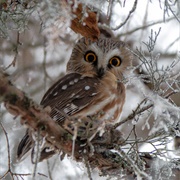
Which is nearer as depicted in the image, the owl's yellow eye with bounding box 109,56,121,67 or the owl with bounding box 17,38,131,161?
the owl with bounding box 17,38,131,161

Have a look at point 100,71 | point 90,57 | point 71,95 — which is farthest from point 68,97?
point 90,57

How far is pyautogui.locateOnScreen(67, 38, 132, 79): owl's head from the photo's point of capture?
2580mm

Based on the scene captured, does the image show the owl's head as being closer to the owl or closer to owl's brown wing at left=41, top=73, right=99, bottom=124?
the owl

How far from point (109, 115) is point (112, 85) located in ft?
0.62

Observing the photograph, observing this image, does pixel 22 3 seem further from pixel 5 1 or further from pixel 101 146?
pixel 101 146

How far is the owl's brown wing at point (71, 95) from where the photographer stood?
224 centimetres

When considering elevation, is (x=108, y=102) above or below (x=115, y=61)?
below

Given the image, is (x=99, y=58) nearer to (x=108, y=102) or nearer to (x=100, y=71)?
(x=100, y=71)

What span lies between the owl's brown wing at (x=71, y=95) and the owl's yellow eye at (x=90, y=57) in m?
0.20

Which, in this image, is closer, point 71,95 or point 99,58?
point 71,95

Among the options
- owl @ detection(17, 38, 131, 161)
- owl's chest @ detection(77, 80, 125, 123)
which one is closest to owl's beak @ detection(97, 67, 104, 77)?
owl @ detection(17, 38, 131, 161)

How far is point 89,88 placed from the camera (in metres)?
2.33

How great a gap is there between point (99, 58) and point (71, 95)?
356mm

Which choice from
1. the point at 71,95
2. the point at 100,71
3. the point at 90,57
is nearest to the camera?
the point at 71,95
